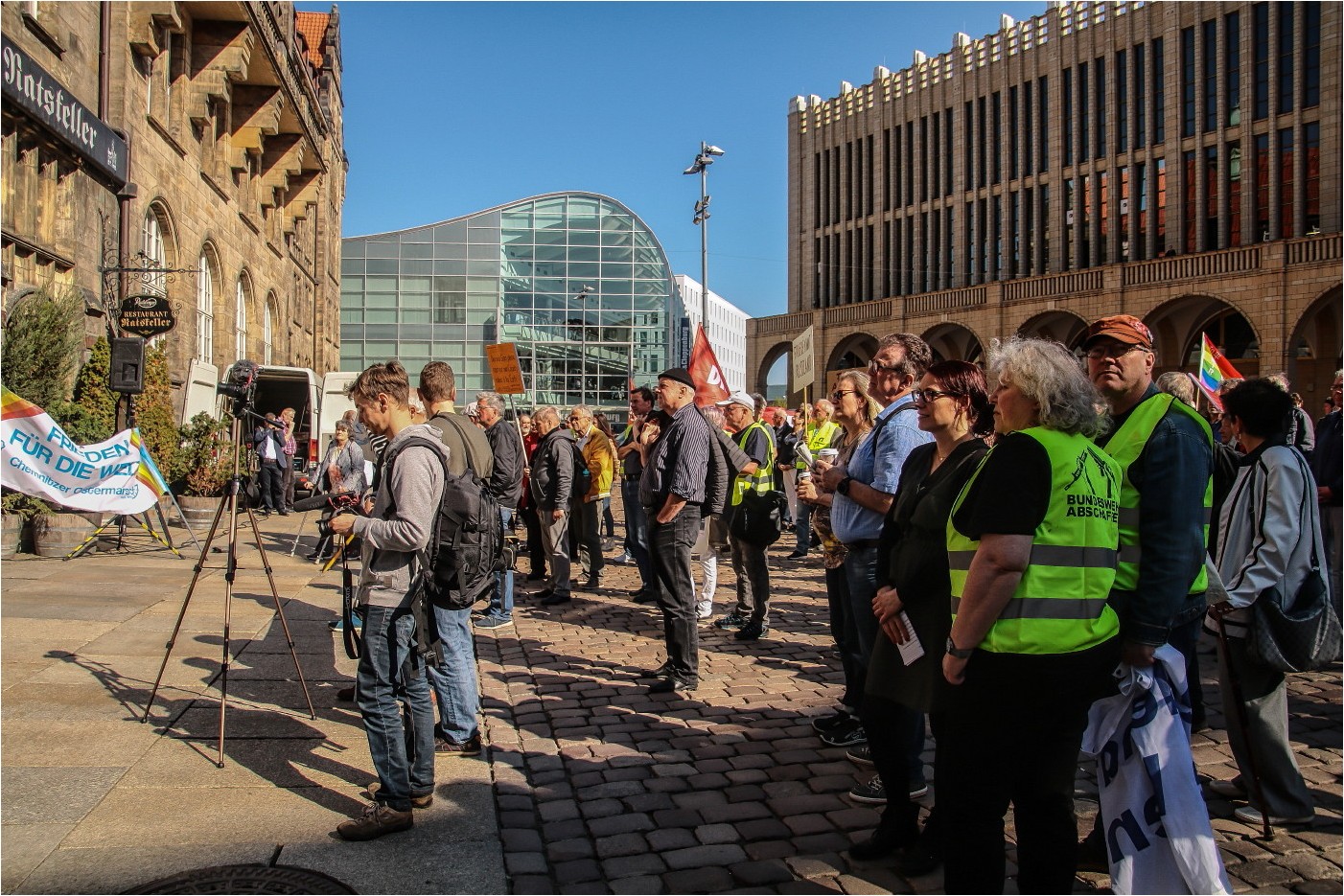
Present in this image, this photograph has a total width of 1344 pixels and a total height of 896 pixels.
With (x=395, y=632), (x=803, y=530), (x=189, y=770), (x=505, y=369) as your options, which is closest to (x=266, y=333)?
(x=505, y=369)

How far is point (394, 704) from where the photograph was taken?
4.01 meters

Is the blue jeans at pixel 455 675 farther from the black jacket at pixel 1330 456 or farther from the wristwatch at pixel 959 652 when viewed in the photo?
the black jacket at pixel 1330 456

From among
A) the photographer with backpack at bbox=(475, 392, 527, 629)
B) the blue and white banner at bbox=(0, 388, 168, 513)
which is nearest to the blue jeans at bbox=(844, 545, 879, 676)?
the photographer with backpack at bbox=(475, 392, 527, 629)

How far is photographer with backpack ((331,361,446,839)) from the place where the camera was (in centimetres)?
391

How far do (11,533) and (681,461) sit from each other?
847 centimetres

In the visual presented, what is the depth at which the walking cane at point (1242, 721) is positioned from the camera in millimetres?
3963

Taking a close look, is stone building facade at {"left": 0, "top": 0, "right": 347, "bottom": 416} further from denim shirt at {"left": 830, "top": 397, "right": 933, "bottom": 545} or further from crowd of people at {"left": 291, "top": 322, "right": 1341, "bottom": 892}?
denim shirt at {"left": 830, "top": 397, "right": 933, "bottom": 545}

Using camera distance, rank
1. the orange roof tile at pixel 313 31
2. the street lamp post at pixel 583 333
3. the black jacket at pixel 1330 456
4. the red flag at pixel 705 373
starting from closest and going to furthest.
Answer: the black jacket at pixel 1330 456 < the red flag at pixel 705 373 < the orange roof tile at pixel 313 31 < the street lamp post at pixel 583 333

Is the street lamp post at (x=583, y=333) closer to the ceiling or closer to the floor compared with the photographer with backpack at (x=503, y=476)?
closer to the ceiling

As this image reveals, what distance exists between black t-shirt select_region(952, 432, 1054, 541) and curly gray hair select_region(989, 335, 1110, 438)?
149 mm

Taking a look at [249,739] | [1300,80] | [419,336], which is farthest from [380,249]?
[249,739]

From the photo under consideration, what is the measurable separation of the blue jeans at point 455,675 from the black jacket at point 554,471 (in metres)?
4.14

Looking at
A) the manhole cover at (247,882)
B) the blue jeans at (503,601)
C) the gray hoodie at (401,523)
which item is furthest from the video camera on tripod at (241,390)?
the manhole cover at (247,882)

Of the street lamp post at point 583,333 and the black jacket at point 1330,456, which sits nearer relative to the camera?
the black jacket at point 1330,456
